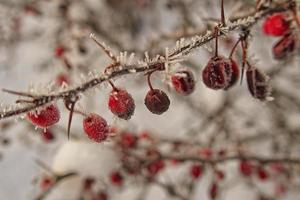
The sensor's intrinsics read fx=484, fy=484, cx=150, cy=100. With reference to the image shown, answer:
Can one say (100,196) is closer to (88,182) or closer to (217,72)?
(88,182)

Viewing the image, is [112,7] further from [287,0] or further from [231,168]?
[287,0]

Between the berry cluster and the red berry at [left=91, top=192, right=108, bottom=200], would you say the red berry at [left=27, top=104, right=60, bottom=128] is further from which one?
the red berry at [left=91, top=192, right=108, bottom=200]

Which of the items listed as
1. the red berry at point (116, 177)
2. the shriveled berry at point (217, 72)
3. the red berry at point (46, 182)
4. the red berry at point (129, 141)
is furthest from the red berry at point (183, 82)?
the red berry at point (46, 182)

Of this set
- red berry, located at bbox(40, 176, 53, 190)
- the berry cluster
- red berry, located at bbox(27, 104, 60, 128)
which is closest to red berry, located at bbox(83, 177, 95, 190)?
red berry, located at bbox(40, 176, 53, 190)

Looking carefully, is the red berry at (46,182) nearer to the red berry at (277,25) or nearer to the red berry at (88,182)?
the red berry at (88,182)

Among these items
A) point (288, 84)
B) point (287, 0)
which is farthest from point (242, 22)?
point (288, 84)

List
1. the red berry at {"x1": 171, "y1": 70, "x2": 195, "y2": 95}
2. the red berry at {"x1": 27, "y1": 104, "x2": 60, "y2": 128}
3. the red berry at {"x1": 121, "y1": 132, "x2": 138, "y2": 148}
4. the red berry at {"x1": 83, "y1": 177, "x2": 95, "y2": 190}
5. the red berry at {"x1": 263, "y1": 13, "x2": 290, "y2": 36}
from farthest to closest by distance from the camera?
the red berry at {"x1": 83, "y1": 177, "x2": 95, "y2": 190}, the red berry at {"x1": 121, "y1": 132, "x2": 138, "y2": 148}, the red berry at {"x1": 263, "y1": 13, "x2": 290, "y2": 36}, the red berry at {"x1": 171, "y1": 70, "x2": 195, "y2": 95}, the red berry at {"x1": 27, "y1": 104, "x2": 60, "y2": 128}
